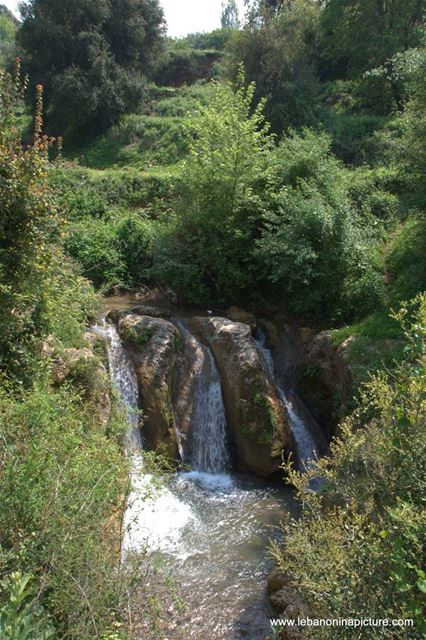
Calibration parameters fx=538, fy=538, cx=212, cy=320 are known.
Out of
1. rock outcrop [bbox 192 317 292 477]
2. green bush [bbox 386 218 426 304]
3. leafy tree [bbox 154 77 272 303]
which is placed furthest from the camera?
leafy tree [bbox 154 77 272 303]

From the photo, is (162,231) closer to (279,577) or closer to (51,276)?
(51,276)

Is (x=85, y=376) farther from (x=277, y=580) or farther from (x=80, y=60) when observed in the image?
(x=80, y=60)

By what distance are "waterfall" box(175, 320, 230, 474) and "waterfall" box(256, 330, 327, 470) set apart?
1.27m

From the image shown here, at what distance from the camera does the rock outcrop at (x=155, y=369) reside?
9.69 m

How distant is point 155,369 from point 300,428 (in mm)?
3100

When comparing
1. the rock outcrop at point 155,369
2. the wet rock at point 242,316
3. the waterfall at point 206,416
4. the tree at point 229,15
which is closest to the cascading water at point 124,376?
the rock outcrop at point 155,369

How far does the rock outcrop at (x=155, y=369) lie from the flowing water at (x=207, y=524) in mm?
208

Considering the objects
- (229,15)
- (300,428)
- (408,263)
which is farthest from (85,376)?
(229,15)

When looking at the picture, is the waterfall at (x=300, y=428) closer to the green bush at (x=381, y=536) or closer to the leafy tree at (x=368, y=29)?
the green bush at (x=381, y=536)

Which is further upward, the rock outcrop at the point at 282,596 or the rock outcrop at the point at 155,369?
the rock outcrop at the point at 155,369

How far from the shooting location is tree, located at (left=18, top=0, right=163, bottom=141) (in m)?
23.0

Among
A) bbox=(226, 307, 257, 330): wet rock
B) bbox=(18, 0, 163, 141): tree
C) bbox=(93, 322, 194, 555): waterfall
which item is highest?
bbox=(18, 0, 163, 141): tree

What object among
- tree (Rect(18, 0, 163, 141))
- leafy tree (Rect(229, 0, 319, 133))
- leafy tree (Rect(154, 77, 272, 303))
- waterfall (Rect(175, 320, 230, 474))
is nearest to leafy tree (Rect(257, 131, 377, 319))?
leafy tree (Rect(154, 77, 272, 303))

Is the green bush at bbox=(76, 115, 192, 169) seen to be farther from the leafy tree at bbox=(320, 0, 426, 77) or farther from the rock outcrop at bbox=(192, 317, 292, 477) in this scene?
the rock outcrop at bbox=(192, 317, 292, 477)
